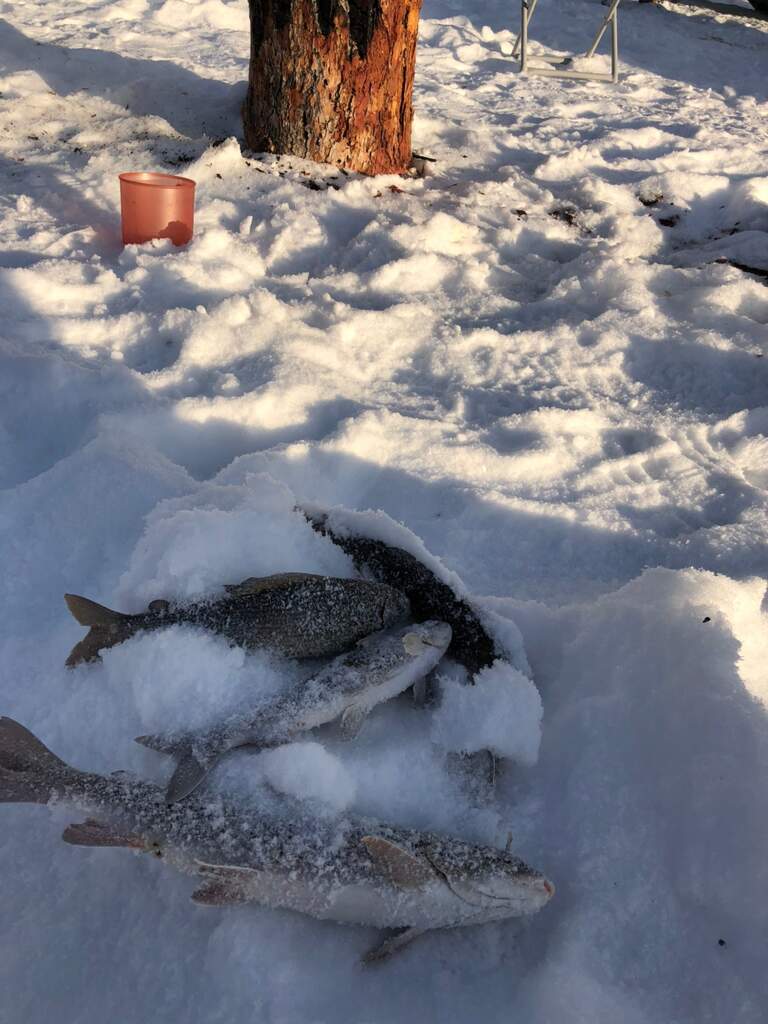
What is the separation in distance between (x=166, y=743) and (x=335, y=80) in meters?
4.14

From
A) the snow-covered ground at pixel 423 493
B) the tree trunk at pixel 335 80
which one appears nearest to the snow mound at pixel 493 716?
the snow-covered ground at pixel 423 493

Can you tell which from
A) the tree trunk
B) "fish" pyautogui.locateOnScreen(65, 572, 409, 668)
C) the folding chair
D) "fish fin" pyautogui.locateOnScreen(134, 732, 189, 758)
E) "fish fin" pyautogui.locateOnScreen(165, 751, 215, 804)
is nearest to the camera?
"fish fin" pyautogui.locateOnScreen(165, 751, 215, 804)

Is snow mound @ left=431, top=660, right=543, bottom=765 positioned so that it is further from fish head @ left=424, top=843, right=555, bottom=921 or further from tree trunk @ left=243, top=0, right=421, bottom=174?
tree trunk @ left=243, top=0, right=421, bottom=174

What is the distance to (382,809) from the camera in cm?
179

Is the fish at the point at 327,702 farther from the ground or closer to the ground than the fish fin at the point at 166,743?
farther from the ground

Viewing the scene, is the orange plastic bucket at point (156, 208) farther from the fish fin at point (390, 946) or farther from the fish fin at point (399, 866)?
the fish fin at point (390, 946)

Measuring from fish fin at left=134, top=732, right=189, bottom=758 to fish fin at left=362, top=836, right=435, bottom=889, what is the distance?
47 cm

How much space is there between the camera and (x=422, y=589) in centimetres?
217

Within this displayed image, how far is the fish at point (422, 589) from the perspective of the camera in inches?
81.2

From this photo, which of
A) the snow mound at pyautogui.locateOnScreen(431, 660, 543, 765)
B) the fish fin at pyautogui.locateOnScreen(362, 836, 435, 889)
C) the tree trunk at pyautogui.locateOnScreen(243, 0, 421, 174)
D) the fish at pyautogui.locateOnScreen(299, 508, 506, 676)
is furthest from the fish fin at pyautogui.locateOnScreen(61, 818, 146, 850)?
the tree trunk at pyautogui.locateOnScreen(243, 0, 421, 174)

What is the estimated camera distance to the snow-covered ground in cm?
158

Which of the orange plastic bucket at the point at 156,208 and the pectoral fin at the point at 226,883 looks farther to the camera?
the orange plastic bucket at the point at 156,208

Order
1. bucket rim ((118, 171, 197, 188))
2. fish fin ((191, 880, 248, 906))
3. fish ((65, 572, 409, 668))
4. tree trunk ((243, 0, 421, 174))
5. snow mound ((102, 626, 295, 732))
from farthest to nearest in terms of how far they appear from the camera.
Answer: tree trunk ((243, 0, 421, 174)) < bucket rim ((118, 171, 197, 188)) < fish ((65, 572, 409, 668)) < snow mound ((102, 626, 295, 732)) < fish fin ((191, 880, 248, 906))

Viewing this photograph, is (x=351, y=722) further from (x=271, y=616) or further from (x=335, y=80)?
(x=335, y=80)
